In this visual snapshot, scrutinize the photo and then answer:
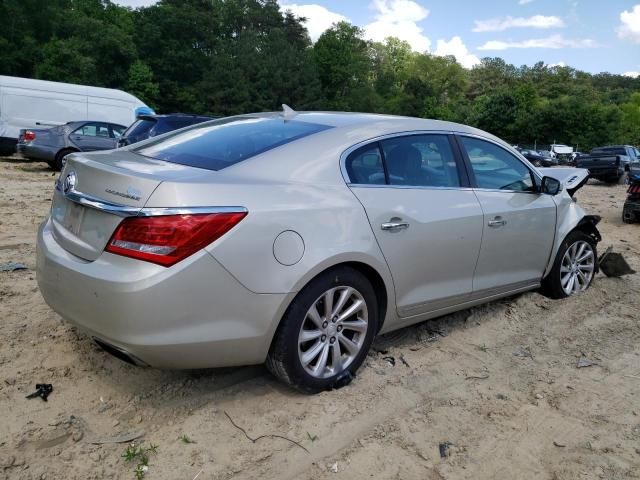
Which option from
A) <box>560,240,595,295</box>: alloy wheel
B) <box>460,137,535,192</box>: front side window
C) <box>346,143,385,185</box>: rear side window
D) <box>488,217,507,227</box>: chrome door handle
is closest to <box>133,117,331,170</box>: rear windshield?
<box>346,143,385,185</box>: rear side window

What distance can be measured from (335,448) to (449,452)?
55cm

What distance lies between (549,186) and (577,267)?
1012 mm

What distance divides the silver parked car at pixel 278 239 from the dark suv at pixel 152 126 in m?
8.16

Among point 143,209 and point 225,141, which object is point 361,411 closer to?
point 143,209

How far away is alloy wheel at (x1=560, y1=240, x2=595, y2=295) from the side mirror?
0.66m

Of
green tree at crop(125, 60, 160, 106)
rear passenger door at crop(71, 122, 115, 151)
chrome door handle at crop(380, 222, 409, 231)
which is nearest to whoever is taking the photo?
chrome door handle at crop(380, 222, 409, 231)

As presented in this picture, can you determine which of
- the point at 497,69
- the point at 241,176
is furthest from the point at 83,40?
the point at 497,69

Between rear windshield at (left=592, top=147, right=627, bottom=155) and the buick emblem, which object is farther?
rear windshield at (left=592, top=147, right=627, bottom=155)

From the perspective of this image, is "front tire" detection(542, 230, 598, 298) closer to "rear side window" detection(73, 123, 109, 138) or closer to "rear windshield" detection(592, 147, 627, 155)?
"rear side window" detection(73, 123, 109, 138)

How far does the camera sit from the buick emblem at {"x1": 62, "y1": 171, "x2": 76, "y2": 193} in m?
2.95

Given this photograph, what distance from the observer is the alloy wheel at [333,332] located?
2.98 m

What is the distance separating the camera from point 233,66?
52.5 m

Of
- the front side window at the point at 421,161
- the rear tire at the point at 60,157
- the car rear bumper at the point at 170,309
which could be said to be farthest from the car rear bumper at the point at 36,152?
the front side window at the point at 421,161

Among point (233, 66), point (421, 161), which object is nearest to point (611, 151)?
point (421, 161)
